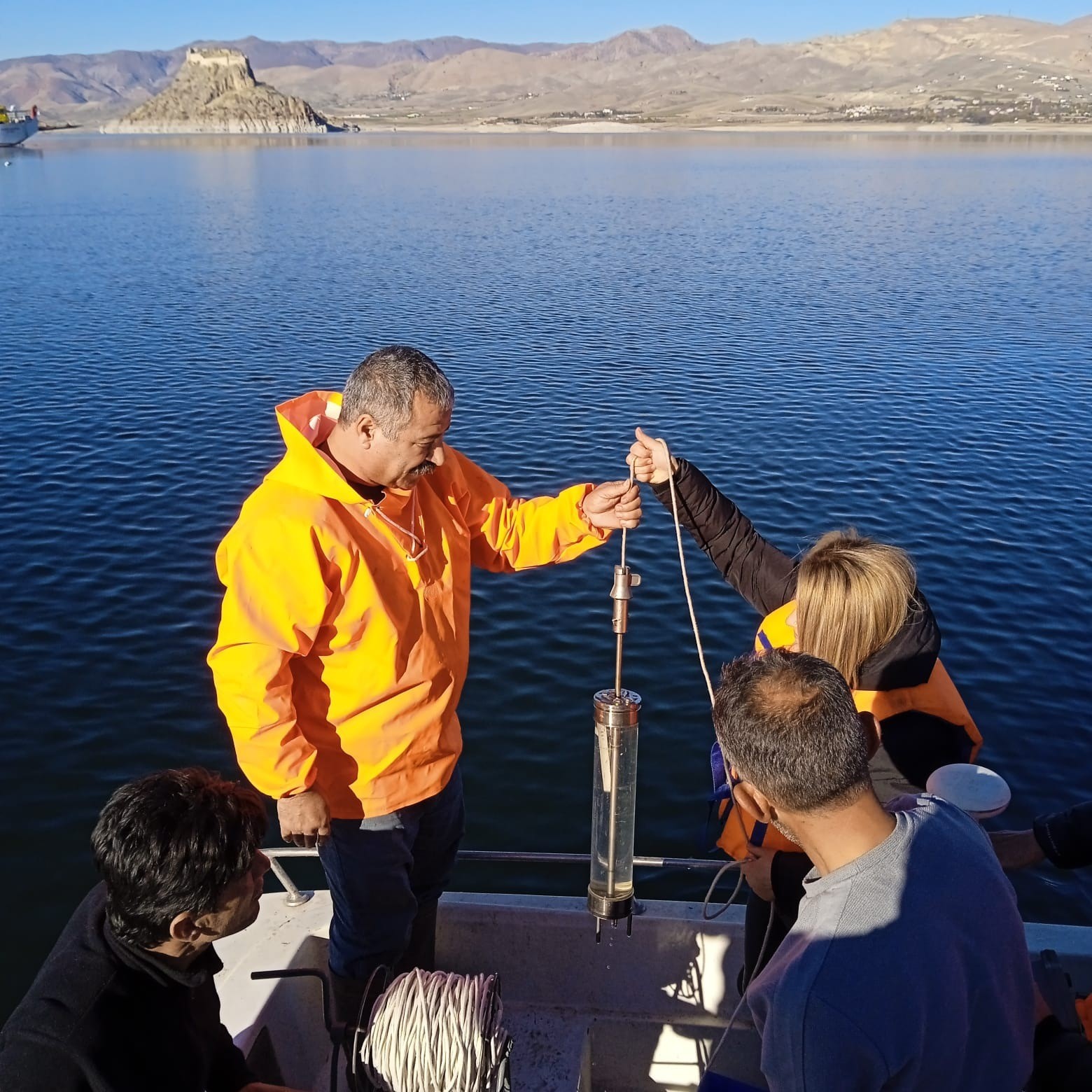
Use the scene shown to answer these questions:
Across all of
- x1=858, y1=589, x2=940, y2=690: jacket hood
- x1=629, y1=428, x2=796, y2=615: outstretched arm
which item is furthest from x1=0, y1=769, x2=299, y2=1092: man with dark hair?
x1=629, y1=428, x2=796, y2=615: outstretched arm

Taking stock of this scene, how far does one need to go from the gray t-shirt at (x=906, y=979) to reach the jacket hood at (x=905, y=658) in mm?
827

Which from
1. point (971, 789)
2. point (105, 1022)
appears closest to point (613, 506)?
point (971, 789)

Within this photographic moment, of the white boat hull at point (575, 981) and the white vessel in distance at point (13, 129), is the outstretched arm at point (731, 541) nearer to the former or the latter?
the white boat hull at point (575, 981)

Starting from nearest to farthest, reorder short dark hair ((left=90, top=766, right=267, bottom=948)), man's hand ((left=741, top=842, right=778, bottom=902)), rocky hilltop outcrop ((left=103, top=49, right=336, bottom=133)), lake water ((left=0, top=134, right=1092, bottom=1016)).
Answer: short dark hair ((left=90, top=766, right=267, bottom=948)) → man's hand ((left=741, top=842, right=778, bottom=902)) → lake water ((left=0, top=134, right=1092, bottom=1016)) → rocky hilltop outcrop ((left=103, top=49, right=336, bottom=133))

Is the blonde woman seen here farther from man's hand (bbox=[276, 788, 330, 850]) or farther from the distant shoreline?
the distant shoreline

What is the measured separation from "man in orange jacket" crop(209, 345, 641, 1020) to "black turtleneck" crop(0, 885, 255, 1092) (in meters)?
0.57

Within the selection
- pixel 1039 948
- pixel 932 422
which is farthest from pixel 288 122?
pixel 1039 948

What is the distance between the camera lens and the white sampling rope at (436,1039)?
7.43 feet

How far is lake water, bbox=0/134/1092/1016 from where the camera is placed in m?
7.63

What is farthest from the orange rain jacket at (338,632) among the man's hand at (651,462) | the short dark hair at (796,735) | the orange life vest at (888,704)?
the short dark hair at (796,735)

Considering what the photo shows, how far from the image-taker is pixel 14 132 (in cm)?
11106

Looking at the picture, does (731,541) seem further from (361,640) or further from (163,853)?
(163,853)

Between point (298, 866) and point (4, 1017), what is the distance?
1823 mm

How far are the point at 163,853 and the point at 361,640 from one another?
0.86 metres
